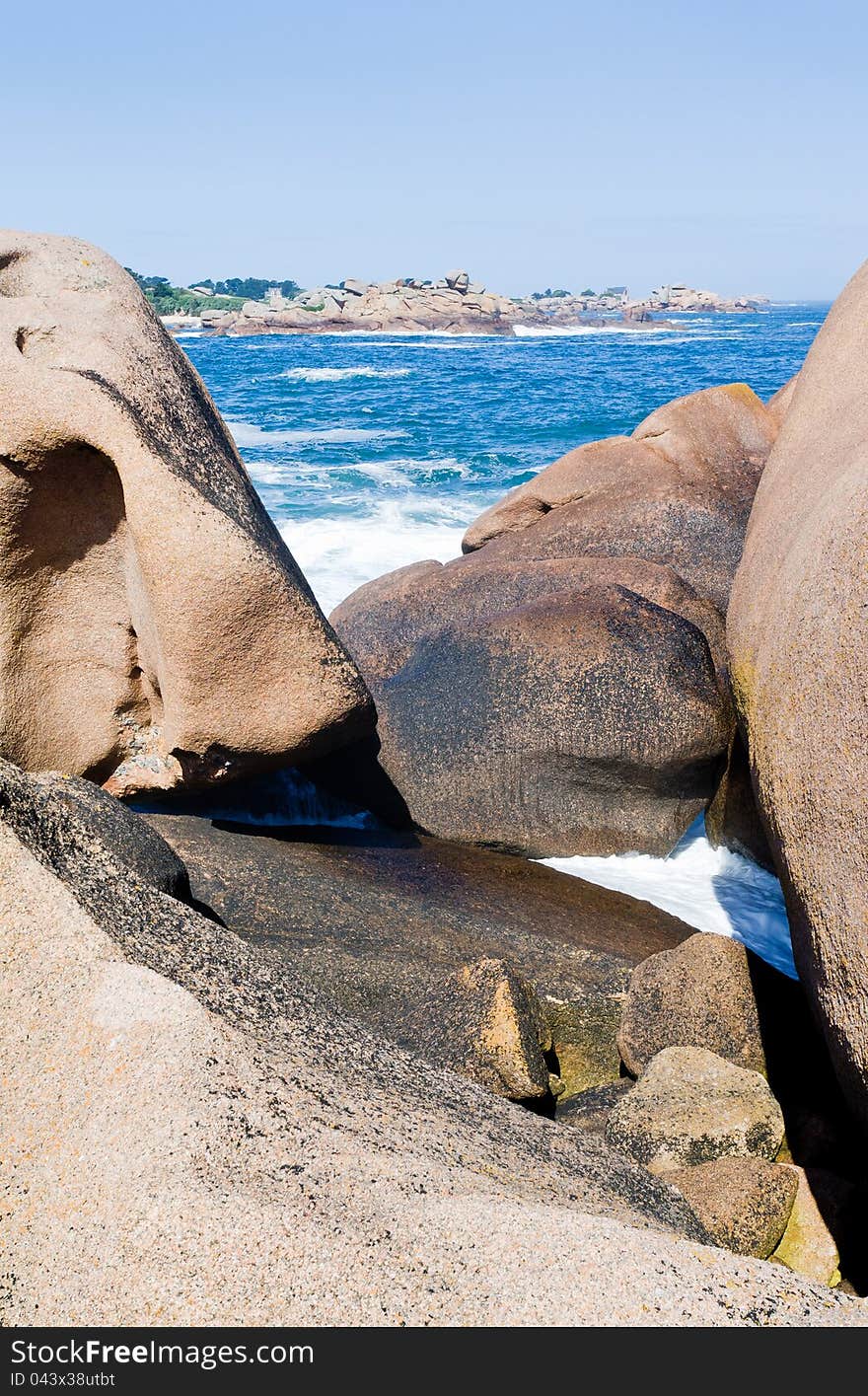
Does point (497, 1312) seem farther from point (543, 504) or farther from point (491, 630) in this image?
point (543, 504)

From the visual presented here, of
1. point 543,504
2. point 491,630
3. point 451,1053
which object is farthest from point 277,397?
point 451,1053

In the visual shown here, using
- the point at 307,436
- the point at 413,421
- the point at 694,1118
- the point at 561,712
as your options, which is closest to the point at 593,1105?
the point at 694,1118

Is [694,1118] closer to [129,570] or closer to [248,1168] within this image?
[248,1168]

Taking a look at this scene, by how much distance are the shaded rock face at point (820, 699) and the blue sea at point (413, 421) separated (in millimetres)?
6025

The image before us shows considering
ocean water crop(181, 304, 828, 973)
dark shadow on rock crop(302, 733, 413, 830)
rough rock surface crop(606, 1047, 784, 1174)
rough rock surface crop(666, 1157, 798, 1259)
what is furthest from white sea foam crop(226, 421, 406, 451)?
rough rock surface crop(666, 1157, 798, 1259)

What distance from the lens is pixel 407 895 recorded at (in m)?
4.00

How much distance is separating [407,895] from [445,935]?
0.37 meters

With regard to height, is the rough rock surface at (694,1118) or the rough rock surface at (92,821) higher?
the rough rock surface at (92,821)

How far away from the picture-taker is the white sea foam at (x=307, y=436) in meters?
18.8

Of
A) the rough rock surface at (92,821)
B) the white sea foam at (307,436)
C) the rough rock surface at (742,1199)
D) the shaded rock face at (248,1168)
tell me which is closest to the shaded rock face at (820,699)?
the rough rock surface at (742,1199)

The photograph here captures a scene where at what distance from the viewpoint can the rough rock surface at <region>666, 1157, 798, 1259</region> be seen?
2.27m

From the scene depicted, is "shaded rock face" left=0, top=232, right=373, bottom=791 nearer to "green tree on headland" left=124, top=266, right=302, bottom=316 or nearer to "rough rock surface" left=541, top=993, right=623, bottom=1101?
"rough rock surface" left=541, top=993, right=623, bottom=1101

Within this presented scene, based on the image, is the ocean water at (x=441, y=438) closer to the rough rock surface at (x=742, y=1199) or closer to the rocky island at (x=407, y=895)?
the rocky island at (x=407, y=895)

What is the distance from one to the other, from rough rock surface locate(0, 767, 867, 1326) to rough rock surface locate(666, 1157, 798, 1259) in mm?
443
